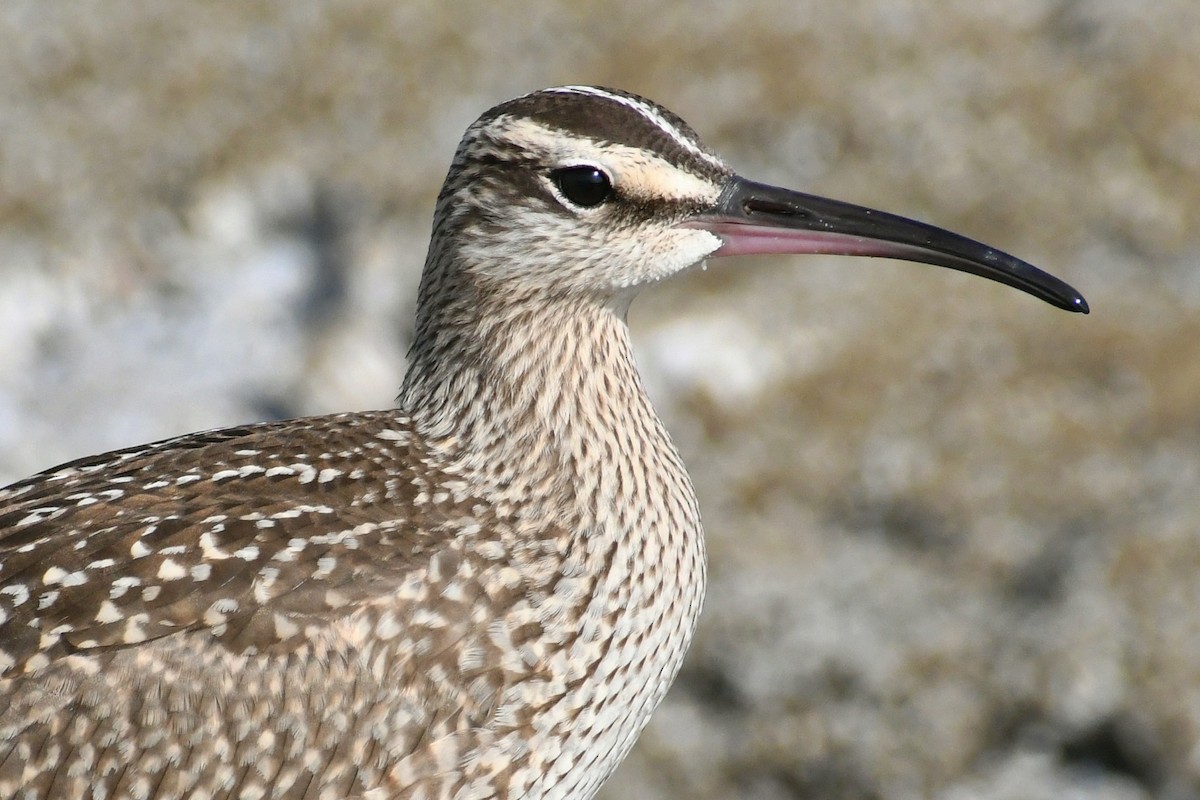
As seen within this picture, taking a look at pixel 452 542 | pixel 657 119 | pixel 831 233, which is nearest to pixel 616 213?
pixel 657 119

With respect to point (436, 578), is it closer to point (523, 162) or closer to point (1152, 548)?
point (523, 162)

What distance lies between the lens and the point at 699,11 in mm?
12266

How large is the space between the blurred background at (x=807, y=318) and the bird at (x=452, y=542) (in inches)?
152

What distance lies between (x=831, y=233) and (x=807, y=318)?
5897 millimetres

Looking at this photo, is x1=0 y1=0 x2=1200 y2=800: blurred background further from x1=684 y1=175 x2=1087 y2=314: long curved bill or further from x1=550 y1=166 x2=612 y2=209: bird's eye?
x1=550 y1=166 x2=612 y2=209: bird's eye

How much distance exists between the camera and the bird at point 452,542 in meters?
4.01

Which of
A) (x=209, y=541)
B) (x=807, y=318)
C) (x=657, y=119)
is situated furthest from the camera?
(x=807, y=318)

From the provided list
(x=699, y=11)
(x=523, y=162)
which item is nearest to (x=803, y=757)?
(x=523, y=162)

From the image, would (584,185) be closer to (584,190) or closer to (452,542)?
(584,190)

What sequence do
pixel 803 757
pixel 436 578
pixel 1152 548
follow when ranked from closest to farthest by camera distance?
pixel 436 578 → pixel 803 757 → pixel 1152 548

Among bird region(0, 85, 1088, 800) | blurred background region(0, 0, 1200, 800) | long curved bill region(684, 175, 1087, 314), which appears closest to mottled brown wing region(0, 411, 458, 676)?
bird region(0, 85, 1088, 800)

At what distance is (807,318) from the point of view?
10.3 meters

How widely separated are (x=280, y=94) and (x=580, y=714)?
847 cm

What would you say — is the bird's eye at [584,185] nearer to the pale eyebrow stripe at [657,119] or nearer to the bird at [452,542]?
the bird at [452,542]
